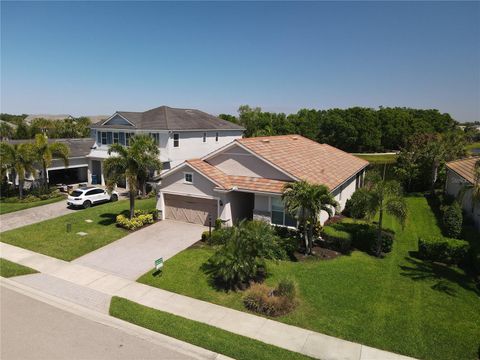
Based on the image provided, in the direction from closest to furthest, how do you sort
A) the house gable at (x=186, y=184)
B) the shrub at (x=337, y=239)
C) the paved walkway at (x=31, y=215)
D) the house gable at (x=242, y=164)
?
the shrub at (x=337, y=239) < the house gable at (x=242, y=164) < the house gable at (x=186, y=184) < the paved walkway at (x=31, y=215)

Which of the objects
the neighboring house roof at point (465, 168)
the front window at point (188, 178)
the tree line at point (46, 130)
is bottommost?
the front window at point (188, 178)

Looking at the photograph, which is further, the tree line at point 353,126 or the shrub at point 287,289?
the tree line at point 353,126

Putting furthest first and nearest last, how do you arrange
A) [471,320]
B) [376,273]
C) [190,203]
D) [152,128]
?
[152,128] < [190,203] < [376,273] < [471,320]

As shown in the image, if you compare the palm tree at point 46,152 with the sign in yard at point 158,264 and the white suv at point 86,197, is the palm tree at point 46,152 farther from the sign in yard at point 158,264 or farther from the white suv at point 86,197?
the sign in yard at point 158,264

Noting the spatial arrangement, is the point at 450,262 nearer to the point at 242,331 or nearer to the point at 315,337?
the point at 315,337

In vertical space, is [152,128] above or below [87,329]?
above

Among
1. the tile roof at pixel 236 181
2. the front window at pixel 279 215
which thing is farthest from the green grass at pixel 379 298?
the tile roof at pixel 236 181

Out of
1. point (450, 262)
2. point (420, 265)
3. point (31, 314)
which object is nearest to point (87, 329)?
point (31, 314)
